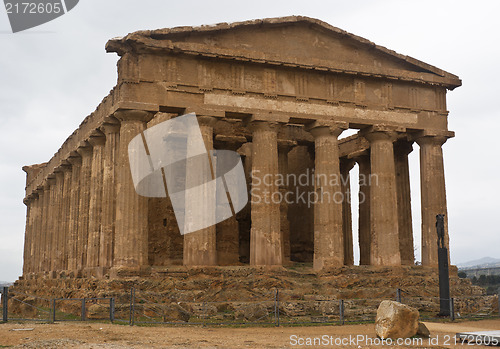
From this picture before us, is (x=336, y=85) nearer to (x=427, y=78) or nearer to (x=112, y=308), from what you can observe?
(x=427, y=78)

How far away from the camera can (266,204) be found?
78.0ft

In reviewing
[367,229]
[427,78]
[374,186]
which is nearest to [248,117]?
[374,186]

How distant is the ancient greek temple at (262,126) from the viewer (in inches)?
888

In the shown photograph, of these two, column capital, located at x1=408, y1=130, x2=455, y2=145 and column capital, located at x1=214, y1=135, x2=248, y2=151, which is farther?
column capital, located at x1=214, y1=135, x2=248, y2=151

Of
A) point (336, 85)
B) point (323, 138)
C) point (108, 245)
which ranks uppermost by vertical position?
point (336, 85)

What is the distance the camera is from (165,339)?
47.7 ft

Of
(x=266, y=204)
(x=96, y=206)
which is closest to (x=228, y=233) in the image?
(x=266, y=204)

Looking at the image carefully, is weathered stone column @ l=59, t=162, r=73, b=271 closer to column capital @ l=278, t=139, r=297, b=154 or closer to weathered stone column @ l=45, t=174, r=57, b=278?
weathered stone column @ l=45, t=174, r=57, b=278

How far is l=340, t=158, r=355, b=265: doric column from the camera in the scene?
3400cm

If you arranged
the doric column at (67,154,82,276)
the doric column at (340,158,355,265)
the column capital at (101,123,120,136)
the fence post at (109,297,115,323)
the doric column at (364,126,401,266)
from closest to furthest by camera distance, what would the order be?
the fence post at (109,297,115,323) < the column capital at (101,123,120,136) < the doric column at (364,126,401,266) < the doric column at (67,154,82,276) < the doric column at (340,158,355,265)

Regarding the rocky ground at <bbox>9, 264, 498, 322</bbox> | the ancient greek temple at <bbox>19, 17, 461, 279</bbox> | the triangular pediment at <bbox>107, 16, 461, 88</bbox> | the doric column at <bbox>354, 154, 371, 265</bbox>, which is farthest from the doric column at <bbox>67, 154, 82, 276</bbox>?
the doric column at <bbox>354, 154, 371, 265</bbox>

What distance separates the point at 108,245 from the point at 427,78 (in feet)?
52.6

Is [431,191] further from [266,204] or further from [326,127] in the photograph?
[266,204]

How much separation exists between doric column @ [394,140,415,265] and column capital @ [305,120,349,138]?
554cm
